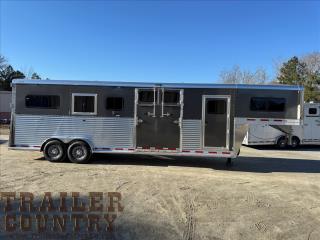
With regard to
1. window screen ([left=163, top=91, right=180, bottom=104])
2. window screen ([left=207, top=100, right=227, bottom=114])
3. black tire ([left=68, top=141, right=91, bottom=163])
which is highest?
window screen ([left=163, top=91, right=180, bottom=104])

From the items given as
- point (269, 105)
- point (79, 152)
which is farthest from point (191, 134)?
point (79, 152)

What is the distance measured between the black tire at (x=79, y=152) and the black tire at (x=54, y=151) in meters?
0.31

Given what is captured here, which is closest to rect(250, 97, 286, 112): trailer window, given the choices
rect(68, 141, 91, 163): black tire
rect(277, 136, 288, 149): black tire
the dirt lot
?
the dirt lot

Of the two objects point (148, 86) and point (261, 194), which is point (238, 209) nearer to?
point (261, 194)

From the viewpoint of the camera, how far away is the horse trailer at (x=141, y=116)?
1152 cm

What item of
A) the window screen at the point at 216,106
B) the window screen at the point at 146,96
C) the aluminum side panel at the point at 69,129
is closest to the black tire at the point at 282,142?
the window screen at the point at 216,106

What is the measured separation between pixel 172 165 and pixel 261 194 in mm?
4506

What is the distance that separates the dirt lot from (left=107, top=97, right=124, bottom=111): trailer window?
1867mm

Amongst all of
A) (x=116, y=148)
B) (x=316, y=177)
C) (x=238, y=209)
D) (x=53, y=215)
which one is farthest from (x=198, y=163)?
(x=53, y=215)

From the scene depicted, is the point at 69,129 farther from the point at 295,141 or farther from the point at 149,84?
the point at 295,141

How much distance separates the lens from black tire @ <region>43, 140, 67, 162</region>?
12266 millimetres

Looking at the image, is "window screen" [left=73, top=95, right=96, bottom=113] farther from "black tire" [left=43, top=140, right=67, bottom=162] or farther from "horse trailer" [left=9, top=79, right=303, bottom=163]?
"black tire" [left=43, top=140, right=67, bottom=162]

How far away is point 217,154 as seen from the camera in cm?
1161

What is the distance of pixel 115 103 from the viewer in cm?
1202
